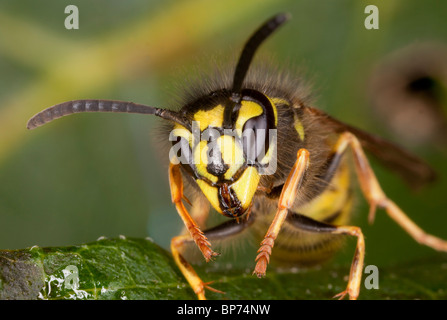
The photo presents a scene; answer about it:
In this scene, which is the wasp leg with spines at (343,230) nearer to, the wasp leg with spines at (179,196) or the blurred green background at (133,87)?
the wasp leg with spines at (179,196)

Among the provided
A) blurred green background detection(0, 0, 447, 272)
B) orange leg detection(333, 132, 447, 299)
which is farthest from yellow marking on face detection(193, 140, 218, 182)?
blurred green background detection(0, 0, 447, 272)

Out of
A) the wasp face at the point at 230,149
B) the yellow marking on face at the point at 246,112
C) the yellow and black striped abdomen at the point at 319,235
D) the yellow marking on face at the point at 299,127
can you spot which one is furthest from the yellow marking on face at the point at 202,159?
the yellow and black striped abdomen at the point at 319,235

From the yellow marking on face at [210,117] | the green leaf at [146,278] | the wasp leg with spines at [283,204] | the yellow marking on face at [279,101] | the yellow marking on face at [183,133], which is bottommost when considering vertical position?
the green leaf at [146,278]

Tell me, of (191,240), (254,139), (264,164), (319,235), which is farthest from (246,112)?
(319,235)

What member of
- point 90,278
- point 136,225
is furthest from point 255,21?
point 90,278

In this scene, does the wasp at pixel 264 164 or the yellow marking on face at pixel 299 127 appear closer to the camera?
the wasp at pixel 264 164

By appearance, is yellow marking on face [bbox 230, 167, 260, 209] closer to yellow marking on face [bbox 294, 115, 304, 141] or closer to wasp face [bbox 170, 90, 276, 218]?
wasp face [bbox 170, 90, 276, 218]

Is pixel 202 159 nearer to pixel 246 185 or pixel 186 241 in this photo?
pixel 246 185
